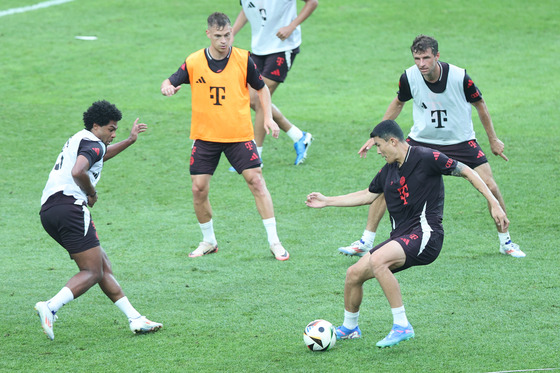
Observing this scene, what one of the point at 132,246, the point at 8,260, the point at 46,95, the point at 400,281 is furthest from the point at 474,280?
the point at 46,95

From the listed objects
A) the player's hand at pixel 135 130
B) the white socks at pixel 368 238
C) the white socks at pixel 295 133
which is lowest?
the white socks at pixel 368 238

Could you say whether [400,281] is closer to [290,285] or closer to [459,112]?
[290,285]

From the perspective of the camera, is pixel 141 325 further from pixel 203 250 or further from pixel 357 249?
pixel 357 249

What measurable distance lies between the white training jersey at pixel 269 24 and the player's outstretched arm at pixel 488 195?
5.75m

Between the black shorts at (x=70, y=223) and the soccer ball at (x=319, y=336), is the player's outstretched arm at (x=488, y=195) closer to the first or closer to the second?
the soccer ball at (x=319, y=336)

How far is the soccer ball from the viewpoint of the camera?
6.09 meters

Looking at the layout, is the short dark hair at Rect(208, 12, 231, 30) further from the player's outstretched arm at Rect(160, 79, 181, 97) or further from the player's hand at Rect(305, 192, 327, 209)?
the player's hand at Rect(305, 192, 327, 209)

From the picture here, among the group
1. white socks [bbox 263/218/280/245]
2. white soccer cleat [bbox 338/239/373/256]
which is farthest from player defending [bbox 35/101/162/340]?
white soccer cleat [bbox 338/239/373/256]

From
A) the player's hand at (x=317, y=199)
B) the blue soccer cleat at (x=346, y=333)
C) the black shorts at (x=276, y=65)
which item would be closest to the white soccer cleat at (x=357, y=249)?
the player's hand at (x=317, y=199)

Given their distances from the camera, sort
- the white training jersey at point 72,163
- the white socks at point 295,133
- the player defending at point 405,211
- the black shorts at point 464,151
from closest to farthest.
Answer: the player defending at point 405,211 < the white training jersey at point 72,163 < the black shorts at point 464,151 < the white socks at point 295,133

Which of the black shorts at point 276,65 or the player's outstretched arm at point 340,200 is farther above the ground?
the black shorts at point 276,65

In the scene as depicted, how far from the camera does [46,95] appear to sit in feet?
49.4

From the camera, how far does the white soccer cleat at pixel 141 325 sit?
658cm

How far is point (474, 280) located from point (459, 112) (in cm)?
176
